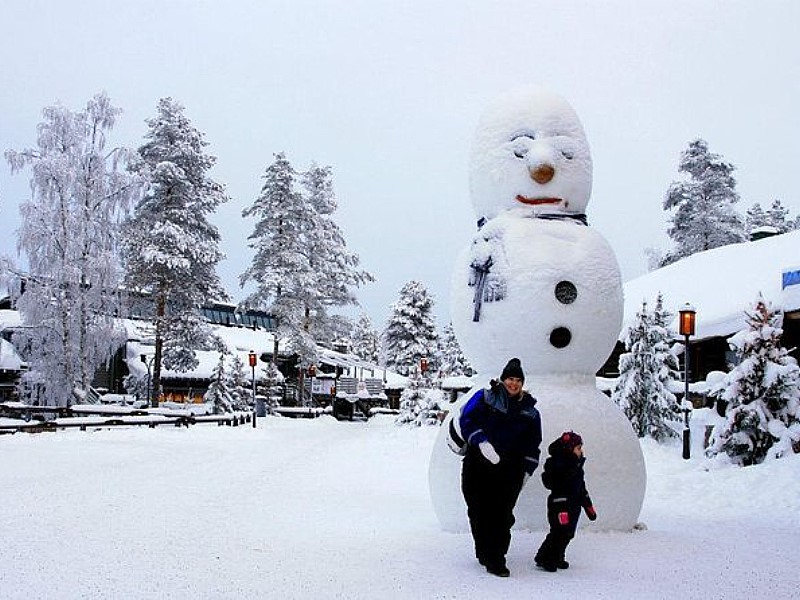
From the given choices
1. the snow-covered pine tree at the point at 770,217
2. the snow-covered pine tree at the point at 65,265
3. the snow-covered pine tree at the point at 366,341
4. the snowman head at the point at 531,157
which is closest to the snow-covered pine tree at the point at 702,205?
the snow-covered pine tree at the point at 770,217

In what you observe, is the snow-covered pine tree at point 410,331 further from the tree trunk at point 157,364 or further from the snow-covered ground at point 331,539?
the snow-covered ground at point 331,539

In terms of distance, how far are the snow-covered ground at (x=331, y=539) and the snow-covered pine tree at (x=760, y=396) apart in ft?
2.56

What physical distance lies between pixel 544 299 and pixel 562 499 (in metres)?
2.11

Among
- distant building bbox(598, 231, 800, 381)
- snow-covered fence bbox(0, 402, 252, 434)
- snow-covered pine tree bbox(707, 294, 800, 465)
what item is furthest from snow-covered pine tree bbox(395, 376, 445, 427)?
snow-covered pine tree bbox(707, 294, 800, 465)

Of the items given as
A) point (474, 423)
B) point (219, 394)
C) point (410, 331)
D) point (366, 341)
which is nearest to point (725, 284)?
point (474, 423)

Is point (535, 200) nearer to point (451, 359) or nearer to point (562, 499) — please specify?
point (562, 499)

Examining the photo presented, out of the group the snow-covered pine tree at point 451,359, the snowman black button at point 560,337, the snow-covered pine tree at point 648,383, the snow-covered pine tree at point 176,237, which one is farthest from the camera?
the snow-covered pine tree at point 451,359

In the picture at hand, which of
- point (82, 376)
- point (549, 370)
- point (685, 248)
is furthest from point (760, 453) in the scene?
point (685, 248)

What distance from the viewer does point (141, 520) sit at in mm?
8211

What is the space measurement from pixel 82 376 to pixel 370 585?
2500 centimetres

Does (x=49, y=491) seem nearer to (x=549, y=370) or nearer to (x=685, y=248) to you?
(x=549, y=370)

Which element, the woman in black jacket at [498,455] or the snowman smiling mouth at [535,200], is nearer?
the woman in black jacket at [498,455]

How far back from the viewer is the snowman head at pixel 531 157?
7977 mm

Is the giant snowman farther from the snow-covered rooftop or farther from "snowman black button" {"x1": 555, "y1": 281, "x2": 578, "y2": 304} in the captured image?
the snow-covered rooftop
